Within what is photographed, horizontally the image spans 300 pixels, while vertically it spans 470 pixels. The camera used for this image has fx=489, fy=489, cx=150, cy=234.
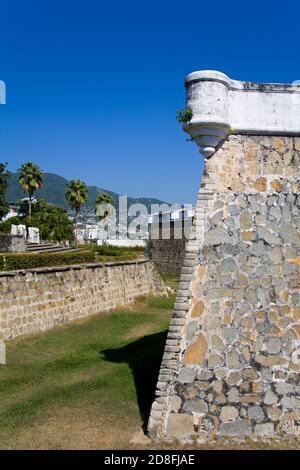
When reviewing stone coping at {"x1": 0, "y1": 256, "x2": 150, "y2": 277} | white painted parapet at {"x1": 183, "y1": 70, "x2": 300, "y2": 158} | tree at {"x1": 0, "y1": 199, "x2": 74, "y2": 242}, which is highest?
white painted parapet at {"x1": 183, "y1": 70, "x2": 300, "y2": 158}

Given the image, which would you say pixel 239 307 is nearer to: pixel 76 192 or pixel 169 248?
pixel 169 248

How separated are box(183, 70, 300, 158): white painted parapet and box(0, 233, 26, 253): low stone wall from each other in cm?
1869

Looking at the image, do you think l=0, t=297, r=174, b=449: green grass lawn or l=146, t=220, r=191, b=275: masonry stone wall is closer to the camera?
l=0, t=297, r=174, b=449: green grass lawn

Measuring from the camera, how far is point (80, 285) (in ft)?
61.4

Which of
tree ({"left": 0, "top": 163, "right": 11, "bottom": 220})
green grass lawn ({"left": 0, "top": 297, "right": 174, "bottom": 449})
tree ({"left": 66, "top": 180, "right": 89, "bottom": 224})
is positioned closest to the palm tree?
tree ({"left": 66, "top": 180, "right": 89, "bottom": 224})

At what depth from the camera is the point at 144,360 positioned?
1180cm

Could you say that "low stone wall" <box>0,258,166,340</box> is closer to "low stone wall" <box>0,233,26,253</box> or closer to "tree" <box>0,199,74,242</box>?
"low stone wall" <box>0,233,26,253</box>

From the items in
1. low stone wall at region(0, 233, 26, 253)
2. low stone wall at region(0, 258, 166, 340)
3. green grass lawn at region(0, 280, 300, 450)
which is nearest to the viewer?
green grass lawn at region(0, 280, 300, 450)

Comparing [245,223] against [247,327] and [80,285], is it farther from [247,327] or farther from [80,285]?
[80,285]

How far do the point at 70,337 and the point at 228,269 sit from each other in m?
9.11

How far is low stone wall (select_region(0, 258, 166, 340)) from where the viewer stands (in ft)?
46.8

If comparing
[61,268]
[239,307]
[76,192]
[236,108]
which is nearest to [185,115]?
[236,108]

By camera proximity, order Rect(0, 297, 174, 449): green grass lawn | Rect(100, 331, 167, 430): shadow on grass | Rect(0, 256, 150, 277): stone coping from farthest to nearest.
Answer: Rect(0, 256, 150, 277): stone coping, Rect(100, 331, 167, 430): shadow on grass, Rect(0, 297, 174, 449): green grass lawn
